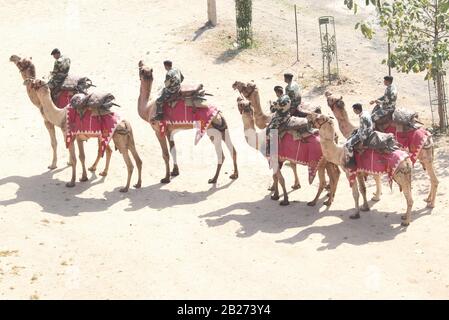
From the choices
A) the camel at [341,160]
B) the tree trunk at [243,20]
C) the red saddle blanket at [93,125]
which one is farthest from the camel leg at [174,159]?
the tree trunk at [243,20]

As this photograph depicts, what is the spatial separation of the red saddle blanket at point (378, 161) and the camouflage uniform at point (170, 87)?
4.40 metres

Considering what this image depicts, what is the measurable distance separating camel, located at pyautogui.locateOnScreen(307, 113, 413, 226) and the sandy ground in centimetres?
39

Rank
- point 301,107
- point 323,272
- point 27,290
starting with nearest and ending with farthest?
point 27,290, point 323,272, point 301,107

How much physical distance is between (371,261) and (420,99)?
1163 centimetres

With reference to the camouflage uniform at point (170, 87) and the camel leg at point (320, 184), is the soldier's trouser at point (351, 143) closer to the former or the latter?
the camel leg at point (320, 184)

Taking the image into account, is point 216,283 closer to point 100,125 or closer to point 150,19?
point 100,125

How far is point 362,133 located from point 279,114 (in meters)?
1.97

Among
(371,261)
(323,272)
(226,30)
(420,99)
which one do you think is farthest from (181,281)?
(226,30)

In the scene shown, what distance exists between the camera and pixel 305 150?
16344mm

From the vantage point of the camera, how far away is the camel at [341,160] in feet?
49.5

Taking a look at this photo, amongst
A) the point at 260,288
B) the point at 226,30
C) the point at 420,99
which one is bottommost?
the point at 260,288

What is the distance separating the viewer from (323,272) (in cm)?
1353

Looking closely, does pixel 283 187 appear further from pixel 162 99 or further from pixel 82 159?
pixel 82 159

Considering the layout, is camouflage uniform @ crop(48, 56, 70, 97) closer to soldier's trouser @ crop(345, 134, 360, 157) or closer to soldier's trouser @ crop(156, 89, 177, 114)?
soldier's trouser @ crop(156, 89, 177, 114)
